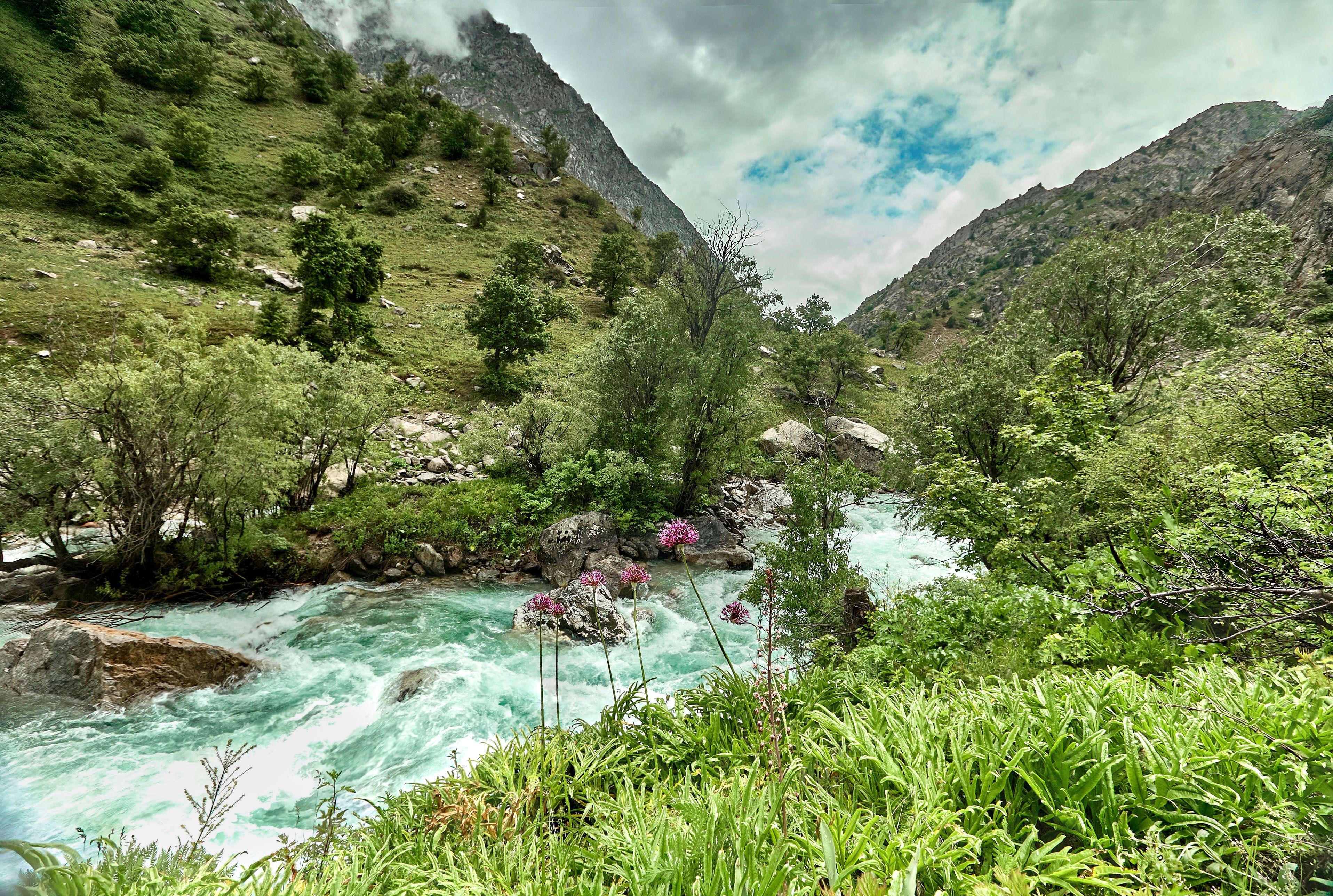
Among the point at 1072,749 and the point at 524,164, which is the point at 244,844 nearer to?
the point at 1072,749

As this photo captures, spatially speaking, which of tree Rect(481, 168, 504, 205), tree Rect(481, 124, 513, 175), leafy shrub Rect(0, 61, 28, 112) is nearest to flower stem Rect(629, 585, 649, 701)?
tree Rect(481, 168, 504, 205)

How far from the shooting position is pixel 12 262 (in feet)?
68.3

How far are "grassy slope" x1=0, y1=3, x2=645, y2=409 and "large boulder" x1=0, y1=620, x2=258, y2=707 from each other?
561 centimetres

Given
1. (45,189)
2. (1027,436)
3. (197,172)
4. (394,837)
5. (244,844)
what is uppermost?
(197,172)

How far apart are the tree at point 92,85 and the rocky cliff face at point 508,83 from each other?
10614 centimetres

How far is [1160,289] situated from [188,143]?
66.2 meters

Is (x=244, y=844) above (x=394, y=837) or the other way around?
the other way around

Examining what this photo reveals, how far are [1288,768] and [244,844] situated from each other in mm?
9828

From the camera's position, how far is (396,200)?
50156 millimetres

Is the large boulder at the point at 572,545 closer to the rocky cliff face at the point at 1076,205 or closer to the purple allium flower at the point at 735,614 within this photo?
the purple allium flower at the point at 735,614

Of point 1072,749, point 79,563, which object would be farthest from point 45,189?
point 1072,749

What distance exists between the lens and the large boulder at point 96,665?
7352 mm

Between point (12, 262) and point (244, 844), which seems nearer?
point (244, 844)

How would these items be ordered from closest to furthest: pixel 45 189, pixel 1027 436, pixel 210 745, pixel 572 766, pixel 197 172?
pixel 572 766 < pixel 210 745 < pixel 1027 436 < pixel 45 189 < pixel 197 172
